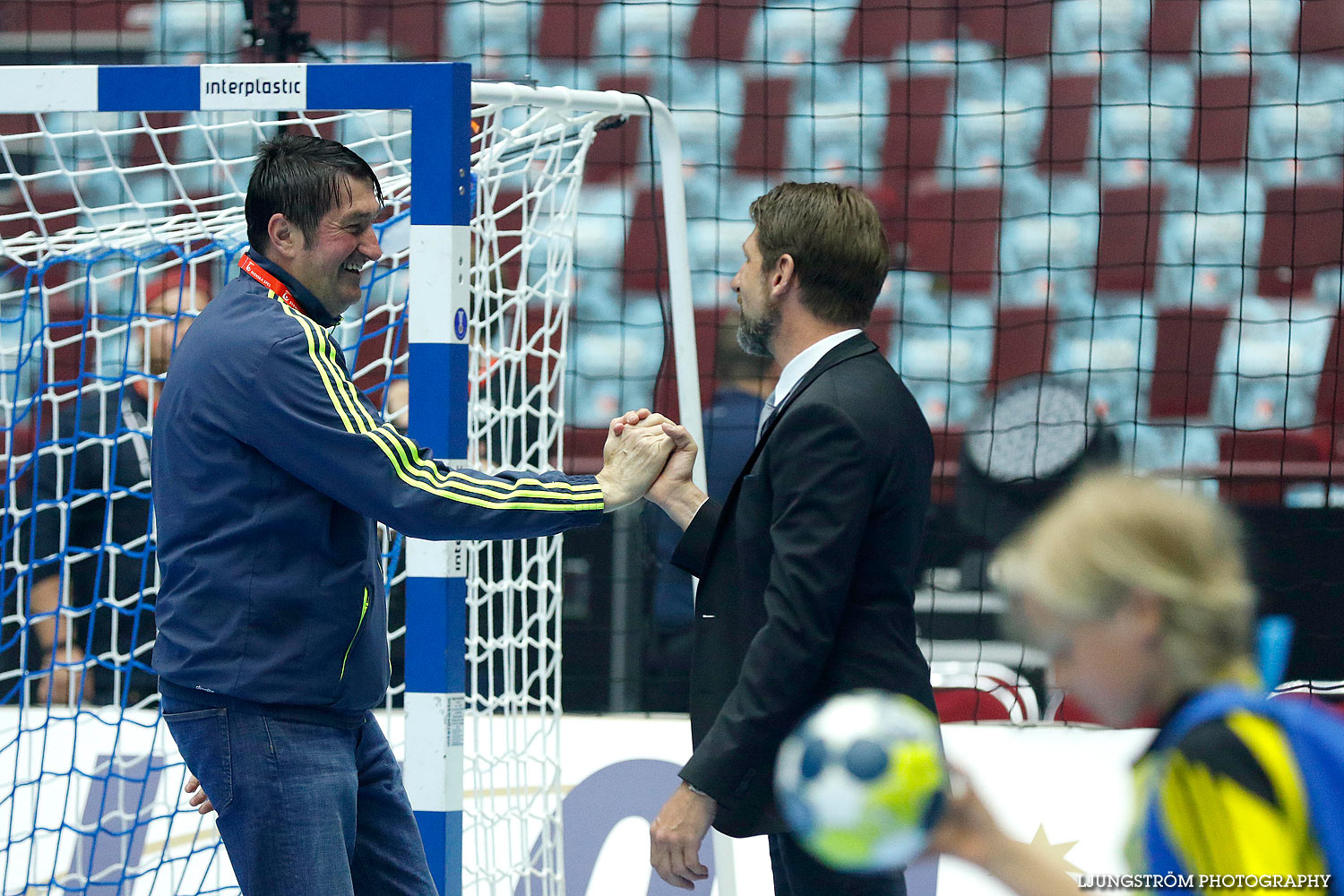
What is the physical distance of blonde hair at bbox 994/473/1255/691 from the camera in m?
1.31

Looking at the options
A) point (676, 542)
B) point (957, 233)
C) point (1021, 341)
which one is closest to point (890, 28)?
point (957, 233)

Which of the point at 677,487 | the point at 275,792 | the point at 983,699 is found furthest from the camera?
the point at 983,699

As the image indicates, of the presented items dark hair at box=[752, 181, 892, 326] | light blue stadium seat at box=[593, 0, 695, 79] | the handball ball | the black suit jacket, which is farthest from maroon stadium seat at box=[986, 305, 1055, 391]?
the handball ball

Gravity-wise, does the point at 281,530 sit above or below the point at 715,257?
below

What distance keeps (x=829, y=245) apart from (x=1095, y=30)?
19.5 feet

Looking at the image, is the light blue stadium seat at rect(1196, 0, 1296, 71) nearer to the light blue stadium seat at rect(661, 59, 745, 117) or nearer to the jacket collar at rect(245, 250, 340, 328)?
the light blue stadium seat at rect(661, 59, 745, 117)

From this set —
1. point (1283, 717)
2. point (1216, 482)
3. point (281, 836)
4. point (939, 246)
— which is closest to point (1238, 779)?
point (1283, 717)

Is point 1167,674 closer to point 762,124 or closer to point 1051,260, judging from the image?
point 1051,260

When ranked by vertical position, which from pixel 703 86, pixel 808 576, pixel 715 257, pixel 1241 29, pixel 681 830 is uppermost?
pixel 1241 29

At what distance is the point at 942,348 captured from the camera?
729cm

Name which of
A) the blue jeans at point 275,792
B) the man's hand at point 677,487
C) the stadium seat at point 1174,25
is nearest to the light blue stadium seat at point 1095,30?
the stadium seat at point 1174,25

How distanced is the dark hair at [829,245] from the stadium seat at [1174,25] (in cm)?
598

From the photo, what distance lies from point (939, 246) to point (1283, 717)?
6353 millimetres

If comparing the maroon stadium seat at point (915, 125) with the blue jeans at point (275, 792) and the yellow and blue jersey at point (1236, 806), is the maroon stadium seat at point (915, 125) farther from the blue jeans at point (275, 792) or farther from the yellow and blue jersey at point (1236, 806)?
the yellow and blue jersey at point (1236, 806)
